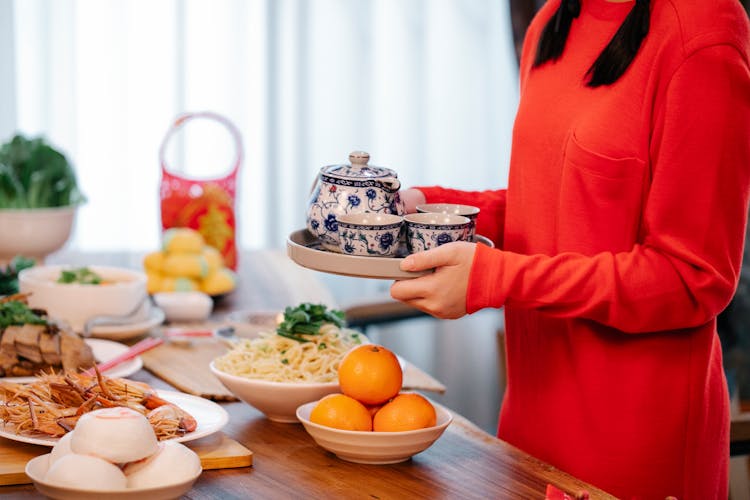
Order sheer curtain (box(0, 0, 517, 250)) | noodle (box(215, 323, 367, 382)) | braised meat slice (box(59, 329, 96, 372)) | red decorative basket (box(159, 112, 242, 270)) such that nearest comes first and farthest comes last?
noodle (box(215, 323, 367, 382))
braised meat slice (box(59, 329, 96, 372))
red decorative basket (box(159, 112, 242, 270))
sheer curtain (box(0, 0, 517, 250))

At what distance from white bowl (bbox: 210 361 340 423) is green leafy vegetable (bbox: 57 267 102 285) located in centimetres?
68

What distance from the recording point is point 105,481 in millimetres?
1143

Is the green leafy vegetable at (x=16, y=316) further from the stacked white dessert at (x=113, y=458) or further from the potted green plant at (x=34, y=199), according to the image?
the potted green plant at (x=34, y=199)

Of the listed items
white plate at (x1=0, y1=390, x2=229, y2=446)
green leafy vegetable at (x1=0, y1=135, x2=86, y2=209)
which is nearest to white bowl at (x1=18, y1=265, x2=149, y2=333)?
green leafy vegetable at (x1=0, y1=135, x2=86, y2=209)

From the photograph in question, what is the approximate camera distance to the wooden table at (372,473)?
1329 millimetres

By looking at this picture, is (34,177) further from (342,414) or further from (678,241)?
(678,241)

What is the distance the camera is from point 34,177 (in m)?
2.53

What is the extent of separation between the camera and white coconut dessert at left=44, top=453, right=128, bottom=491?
44.6 inches

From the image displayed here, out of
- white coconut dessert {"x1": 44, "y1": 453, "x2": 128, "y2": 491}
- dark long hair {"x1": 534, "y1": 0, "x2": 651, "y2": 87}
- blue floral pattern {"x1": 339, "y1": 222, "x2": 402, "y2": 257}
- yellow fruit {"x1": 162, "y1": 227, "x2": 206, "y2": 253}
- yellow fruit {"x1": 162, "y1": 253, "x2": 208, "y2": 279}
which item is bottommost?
white coconut dessert {"x1": 44, "y1": 453, "x2": 128, "y2": 491}

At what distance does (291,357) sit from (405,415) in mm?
293

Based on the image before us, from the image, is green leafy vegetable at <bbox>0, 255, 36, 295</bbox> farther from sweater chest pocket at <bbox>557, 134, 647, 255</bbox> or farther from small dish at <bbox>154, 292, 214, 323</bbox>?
sweater chest pocket at <bbox>557, 134, 647, 255</bbox>

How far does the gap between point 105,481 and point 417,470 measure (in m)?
0.46

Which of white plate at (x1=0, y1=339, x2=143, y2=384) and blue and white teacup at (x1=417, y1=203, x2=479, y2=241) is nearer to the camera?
blue and white teacup at (x1=417, y1=203, x2=479, y2=241)

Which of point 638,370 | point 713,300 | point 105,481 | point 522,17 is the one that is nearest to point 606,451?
point 638,370
